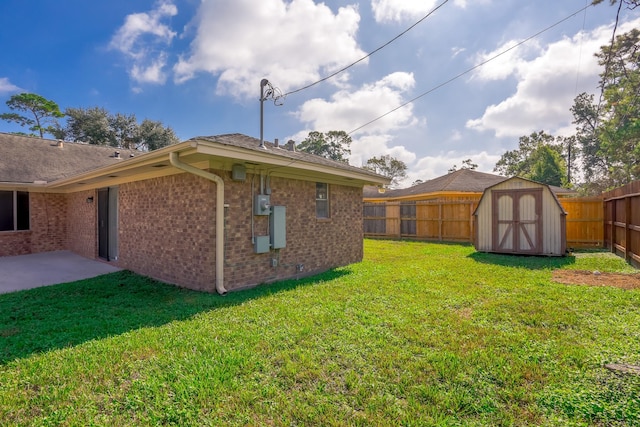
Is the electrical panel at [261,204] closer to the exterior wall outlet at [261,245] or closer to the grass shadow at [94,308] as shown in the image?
the exterior wall outlet at [261,245]

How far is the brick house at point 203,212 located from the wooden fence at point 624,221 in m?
6.39

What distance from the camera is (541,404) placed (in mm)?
2334

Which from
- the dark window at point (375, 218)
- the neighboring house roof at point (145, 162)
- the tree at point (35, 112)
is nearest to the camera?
the neighboring house roof at point (145, 162)

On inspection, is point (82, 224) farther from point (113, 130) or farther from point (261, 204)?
point (113, 130)

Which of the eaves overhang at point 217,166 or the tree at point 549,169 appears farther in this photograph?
the tree at point 549,169

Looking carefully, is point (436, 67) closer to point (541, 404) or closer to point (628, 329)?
point (628, 329)

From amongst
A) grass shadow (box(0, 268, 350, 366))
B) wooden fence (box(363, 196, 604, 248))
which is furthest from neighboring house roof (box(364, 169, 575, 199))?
grass shadow (box(0, 268, 350, 366))

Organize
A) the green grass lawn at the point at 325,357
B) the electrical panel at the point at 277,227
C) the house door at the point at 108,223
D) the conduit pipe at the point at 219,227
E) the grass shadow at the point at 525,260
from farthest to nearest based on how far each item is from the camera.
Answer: the house door at the point at 108,223 → the grass shadow at the point at 525,260 → the electrical panel at the point at 277,227 → the conduit pipe at the point at 219,227 → the green grass lawn at the point at 325,357

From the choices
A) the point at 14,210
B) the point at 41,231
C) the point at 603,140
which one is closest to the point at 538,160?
the point at 603,140

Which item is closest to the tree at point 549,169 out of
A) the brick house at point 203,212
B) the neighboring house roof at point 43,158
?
the brick house at point 203,212

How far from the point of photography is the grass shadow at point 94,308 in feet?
12.1

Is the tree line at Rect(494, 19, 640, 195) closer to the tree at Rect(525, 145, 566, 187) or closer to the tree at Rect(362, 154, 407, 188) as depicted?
the tree at Rect(525, 145, 566, 187)

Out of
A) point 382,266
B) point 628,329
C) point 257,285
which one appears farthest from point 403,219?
point 628,329

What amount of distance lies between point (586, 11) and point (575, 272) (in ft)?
18.2
